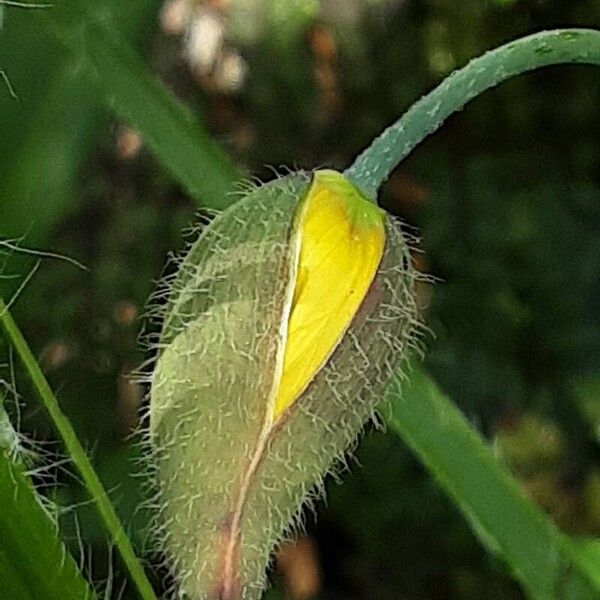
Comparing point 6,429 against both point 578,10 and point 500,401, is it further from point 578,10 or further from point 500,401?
point 578,10

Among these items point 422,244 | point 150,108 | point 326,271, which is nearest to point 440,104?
point 326,271

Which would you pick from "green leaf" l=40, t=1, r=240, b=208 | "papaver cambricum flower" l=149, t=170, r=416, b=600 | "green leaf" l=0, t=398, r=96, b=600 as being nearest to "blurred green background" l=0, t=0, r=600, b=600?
"green leaf" l=40, t=1, r=240, b=208

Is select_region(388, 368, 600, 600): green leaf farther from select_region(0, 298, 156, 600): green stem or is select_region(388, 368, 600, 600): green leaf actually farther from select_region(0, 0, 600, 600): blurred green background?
select_region(0, 0, 600, 600): blurred green background

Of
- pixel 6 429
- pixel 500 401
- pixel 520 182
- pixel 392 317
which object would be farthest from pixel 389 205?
pixel 6 429

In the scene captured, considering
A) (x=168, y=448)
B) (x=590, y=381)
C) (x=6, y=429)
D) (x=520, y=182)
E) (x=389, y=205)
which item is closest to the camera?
(x=6, y=429)

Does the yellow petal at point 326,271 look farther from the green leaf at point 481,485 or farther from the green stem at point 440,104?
the green leaf at point 481,485

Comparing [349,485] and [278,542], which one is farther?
[349,485]
